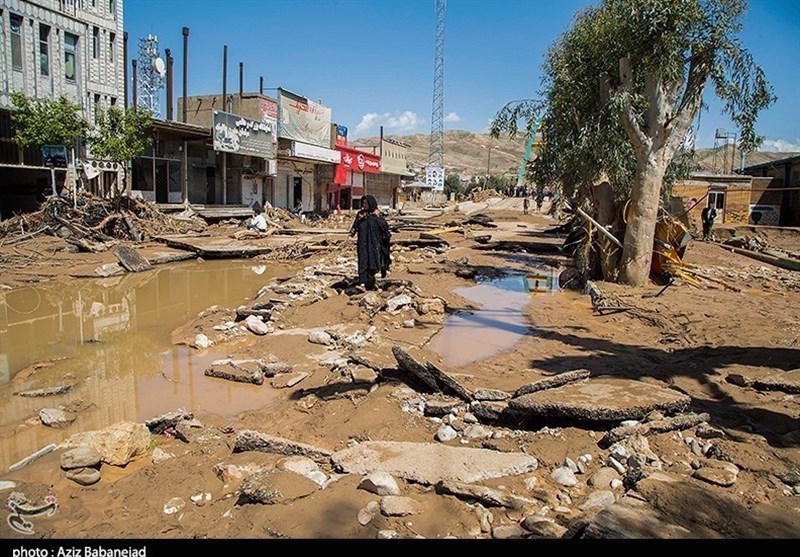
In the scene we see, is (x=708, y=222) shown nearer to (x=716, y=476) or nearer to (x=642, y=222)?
(x=642, y=222)

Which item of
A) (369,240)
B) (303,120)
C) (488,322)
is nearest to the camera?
(488,322)

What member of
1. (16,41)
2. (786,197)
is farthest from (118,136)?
(786,197)

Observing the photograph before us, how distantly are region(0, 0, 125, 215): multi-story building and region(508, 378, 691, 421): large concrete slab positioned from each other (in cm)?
1985

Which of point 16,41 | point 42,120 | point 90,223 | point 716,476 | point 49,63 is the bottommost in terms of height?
point 716,476

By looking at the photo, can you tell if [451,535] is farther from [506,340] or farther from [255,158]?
[255,158]

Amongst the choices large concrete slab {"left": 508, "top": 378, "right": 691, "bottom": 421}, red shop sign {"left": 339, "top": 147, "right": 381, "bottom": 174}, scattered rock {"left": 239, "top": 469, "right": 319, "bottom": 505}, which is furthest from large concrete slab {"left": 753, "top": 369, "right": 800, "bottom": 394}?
red shop sign {"left": 339, "top": 147, "right": 381, "bottom": 174}

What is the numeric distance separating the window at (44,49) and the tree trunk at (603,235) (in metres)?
19.2

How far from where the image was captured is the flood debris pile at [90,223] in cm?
1691

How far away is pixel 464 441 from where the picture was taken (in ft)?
13.9

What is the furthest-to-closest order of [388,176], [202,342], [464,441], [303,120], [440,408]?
1. [388,176]
2. [303,120]
3. [202,342]
4. [440,408]
5. [464,441]

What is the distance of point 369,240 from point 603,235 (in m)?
5.52

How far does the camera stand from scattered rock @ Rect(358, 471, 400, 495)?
126 inches

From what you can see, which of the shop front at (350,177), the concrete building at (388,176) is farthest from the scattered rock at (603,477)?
the concrete building at (388,176)

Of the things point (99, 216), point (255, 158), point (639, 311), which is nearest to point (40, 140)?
point (99, 216)
